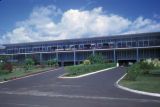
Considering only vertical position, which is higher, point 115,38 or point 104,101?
point 115,38

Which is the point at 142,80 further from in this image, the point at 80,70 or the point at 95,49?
the point at 95,49

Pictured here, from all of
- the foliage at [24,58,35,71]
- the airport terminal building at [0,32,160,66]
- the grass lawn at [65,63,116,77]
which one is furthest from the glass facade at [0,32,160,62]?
the grass lawn at [65,63,116,77]

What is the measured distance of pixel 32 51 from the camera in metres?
80.6

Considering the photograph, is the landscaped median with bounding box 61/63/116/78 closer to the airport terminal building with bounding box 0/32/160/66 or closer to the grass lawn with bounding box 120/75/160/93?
the grass lawn with bounding box 120/75/160/93

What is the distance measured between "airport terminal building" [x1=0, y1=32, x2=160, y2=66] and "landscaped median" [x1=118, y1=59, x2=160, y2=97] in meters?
22.3

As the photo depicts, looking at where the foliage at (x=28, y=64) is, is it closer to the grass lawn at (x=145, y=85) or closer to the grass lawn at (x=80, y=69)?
the grass lawn at (x=80, y=69)

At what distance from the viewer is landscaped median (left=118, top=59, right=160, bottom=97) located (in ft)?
62.5

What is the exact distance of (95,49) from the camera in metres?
69.0

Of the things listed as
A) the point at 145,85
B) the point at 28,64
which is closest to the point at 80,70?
the point at 28,64

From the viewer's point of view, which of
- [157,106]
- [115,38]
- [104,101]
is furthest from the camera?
[115,38]

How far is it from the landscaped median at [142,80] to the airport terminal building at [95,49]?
22.3 metres

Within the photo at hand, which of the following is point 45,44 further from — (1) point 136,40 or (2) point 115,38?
(1) point 136,40

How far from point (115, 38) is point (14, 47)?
32684 millimetres

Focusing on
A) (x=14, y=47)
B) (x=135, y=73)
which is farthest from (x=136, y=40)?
(x=135, y=73)
